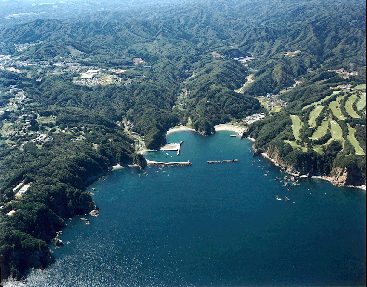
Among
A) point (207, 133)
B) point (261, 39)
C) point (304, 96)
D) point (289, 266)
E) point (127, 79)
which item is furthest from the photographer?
point (261, 39)

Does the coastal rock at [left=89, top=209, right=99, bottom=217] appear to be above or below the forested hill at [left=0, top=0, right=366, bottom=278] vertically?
below

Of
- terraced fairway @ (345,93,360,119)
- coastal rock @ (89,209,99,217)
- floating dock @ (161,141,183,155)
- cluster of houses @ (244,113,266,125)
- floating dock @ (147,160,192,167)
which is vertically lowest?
coastal rock @ (89,209,99,217)

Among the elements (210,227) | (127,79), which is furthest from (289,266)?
(127,79)

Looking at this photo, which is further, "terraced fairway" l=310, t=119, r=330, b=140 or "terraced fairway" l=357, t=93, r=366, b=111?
"terraced fairway" l=310, t=119, r=330, b=140

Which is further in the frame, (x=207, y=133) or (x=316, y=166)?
(x=207, y=133)

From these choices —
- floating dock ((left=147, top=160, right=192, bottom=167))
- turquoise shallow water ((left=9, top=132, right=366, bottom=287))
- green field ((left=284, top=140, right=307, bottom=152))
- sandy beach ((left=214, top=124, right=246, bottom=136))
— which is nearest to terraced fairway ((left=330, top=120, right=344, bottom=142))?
green field ((left=284, top=140, right=307, bottom=152))

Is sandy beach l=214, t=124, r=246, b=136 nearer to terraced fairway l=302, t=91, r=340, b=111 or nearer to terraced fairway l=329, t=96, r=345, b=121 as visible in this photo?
terraced fairway l=302, t=91, r=340, b=111

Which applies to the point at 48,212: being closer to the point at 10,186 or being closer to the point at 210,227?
the point at 10,186
